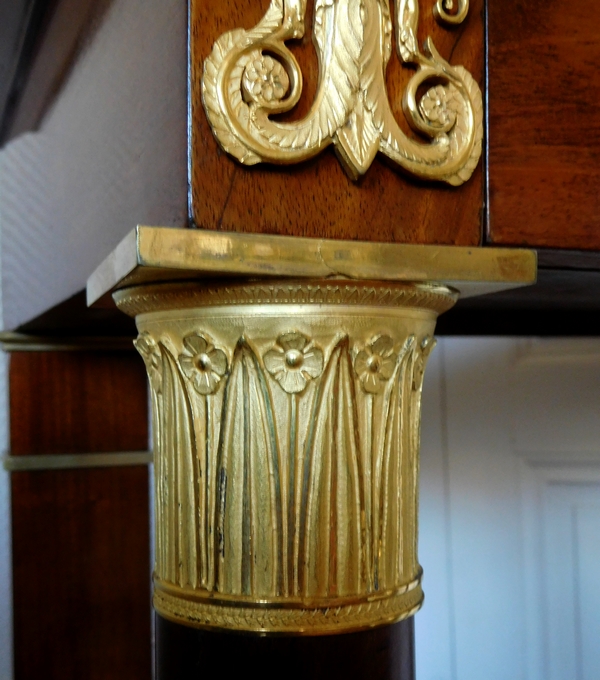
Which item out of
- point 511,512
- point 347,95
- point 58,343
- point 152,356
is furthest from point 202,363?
point 511,512

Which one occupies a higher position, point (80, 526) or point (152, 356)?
point (152, 356)

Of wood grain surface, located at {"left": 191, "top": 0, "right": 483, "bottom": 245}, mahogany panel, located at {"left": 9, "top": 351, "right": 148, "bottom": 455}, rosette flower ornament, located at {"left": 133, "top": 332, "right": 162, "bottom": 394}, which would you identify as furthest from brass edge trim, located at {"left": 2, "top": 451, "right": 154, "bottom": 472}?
wood grain surface, located at {"left": 191, "top": 0, "right": 483, "bottom": 245}

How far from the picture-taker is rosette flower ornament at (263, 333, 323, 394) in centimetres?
37

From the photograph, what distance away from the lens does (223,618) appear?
0.38 metres

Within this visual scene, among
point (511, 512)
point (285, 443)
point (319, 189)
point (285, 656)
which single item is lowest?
point (511, 512)

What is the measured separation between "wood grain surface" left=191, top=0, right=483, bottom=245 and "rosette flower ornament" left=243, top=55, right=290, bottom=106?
0.04 feet

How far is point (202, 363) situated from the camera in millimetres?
381

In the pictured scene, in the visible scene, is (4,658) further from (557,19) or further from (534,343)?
(557,19)

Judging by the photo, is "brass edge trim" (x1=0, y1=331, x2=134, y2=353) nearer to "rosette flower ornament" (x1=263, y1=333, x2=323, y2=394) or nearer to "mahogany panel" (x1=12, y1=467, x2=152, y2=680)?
"mahogany panel" (x1=12, y1=467, x2=152, y2=680)

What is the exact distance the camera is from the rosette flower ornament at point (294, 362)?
0.37 metres

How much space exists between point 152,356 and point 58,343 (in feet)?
1.92

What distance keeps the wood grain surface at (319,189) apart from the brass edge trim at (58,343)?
0.63m

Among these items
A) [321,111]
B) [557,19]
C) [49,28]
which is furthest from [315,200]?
[49,28]

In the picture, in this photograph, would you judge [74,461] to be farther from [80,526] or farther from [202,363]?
[202,363]
